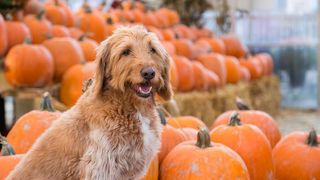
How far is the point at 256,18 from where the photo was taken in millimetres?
10352

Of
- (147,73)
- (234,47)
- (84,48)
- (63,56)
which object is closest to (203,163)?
(147,73)

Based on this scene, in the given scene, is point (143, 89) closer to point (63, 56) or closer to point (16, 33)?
point (63, 56)

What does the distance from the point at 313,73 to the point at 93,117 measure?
8.27m

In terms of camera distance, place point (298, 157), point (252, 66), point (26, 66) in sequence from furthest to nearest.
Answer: point (252, 66), point (26, 66), point (298, 157)

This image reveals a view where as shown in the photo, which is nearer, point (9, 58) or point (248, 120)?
point (248, 120)

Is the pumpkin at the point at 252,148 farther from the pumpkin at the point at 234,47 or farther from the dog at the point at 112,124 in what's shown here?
the pumpkin at the point at 234,47

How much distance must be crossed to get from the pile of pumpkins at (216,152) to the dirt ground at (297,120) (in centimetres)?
400

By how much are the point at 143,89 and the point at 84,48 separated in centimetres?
354

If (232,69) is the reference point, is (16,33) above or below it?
above

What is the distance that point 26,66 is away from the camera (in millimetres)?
4824

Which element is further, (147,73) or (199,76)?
(199,76)

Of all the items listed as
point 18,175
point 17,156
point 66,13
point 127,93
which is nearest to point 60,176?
point 18,175

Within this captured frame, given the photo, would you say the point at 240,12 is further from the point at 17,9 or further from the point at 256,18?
the point at 17,9

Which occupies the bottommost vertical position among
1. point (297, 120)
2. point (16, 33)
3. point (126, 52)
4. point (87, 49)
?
point (297, 120)
